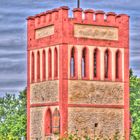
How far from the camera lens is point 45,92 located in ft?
210

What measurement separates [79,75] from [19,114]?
25.2 metres

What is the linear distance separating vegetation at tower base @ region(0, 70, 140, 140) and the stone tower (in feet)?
23.0

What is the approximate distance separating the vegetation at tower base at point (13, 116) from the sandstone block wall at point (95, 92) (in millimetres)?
17622

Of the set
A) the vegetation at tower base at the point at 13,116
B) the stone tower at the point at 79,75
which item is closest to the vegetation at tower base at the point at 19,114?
the vegetation at tower base at the point at 13,116

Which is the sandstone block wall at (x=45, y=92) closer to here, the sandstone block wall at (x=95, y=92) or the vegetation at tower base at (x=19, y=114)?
the sandstone block wall at (x=95, y=92)

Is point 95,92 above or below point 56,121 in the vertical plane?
above

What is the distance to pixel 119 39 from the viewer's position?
214ft

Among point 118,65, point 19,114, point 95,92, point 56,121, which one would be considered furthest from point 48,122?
point 19,114

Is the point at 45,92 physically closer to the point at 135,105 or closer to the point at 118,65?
the point at 118,65

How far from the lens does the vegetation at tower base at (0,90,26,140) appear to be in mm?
82438

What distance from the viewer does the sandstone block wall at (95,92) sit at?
62.5m

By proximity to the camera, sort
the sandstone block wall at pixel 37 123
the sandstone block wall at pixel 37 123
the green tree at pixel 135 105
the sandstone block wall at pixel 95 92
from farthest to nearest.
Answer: the green tree at pixel 135 105
the sandstone block wall at pixel 37 123
the sandstone block wall at pixel 37 123
the sandstone block wall at pixel 95 92

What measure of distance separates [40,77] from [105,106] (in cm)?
513

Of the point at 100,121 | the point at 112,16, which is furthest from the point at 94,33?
the point at 100,121
